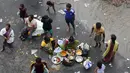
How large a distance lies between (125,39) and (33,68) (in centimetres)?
363

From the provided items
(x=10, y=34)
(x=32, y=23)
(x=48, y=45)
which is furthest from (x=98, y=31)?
(x=10, y=34)

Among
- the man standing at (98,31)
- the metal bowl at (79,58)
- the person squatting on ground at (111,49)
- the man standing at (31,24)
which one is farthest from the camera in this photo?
the man standing at (31,24)

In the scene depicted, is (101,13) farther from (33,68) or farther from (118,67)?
(33,68)

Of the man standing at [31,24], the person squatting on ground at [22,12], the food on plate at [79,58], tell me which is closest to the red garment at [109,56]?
the food on plate at [79,58]

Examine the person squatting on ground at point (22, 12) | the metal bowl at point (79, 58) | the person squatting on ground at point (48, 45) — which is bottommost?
the metal bowl at point (79, 58)

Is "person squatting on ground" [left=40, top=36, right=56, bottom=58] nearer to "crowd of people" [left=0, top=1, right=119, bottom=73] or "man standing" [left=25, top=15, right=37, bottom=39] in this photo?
"crowd of people" [left=0, top=1, right=119, bottom=73]

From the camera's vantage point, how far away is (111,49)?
9.17m

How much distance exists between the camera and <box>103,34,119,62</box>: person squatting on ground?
29.7 ft

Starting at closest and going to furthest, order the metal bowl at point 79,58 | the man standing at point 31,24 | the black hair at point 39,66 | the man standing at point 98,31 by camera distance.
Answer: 1. the black hair at point 39,66
2. the man standing at point 98,31
3. the metal bowl at point 79,58
4. the man standing at point 31,24

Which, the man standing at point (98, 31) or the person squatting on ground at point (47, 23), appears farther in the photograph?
the person squatting on ground at point (47, 23)

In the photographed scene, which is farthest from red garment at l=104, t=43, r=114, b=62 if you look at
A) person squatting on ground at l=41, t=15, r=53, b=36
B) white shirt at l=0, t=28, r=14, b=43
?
white shirt at l=0, t=28, r=14, b=43

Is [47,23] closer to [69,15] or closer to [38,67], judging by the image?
[69,15]

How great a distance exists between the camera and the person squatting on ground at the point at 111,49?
29.7 feet

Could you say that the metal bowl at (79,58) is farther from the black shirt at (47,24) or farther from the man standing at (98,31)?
the black shirt at (47,24)
